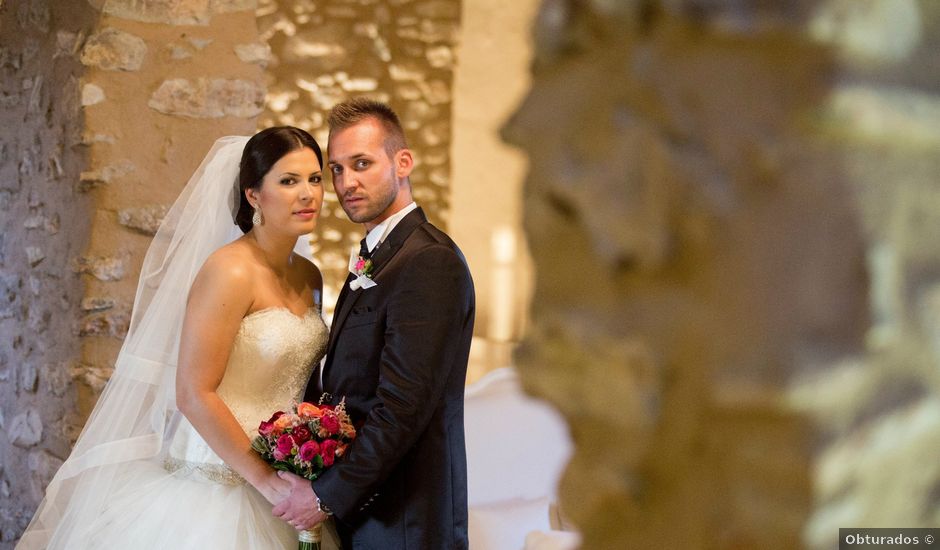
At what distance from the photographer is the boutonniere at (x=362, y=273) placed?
2348mm

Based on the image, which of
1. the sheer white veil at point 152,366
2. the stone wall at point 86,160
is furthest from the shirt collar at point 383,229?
the stone wall at point 86,160

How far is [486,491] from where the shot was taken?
394 cm

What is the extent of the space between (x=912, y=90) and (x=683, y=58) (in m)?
0.14

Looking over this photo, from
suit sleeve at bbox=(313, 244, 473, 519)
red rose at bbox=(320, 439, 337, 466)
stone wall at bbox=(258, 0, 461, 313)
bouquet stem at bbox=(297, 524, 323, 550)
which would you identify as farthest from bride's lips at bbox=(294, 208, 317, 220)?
stone wall at bbox=(258, 0, 461, 313)

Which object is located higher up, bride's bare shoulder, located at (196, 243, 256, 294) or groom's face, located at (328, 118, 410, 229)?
groom's face, located at (328, 118, 410, 229)

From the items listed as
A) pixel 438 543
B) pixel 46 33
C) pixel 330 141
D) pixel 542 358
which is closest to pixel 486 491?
pixel 438 543

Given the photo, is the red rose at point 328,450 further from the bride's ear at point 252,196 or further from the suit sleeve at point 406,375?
the bride's ear at point 252,196

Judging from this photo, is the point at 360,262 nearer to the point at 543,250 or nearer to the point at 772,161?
the point at 543,250

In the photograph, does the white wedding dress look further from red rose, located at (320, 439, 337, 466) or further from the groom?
red rose, located at (320, 439, 337, 466)

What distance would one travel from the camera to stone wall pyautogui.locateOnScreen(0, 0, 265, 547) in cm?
372

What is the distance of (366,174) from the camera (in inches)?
98.1

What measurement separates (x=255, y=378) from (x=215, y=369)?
15 cm

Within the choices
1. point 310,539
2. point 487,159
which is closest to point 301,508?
point 310,539

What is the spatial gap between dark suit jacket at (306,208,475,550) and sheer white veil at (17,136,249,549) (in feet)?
2.30
